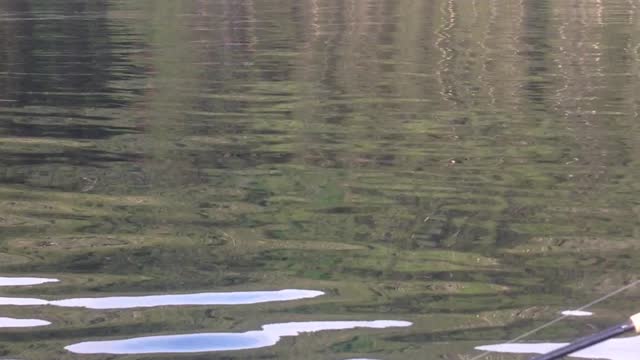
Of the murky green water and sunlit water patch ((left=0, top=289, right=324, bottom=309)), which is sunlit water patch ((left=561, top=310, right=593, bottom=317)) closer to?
the murky green water

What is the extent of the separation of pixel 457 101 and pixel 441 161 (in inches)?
234

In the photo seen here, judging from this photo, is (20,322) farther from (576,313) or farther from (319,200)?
(319,200)

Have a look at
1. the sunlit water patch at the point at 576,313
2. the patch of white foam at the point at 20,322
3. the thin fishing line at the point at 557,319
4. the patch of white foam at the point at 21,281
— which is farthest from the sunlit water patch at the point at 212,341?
the patch of white foam at the point at 21,281

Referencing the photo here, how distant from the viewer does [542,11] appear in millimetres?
50406

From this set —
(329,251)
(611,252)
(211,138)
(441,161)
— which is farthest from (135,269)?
(211,138)

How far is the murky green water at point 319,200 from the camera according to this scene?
897 cm

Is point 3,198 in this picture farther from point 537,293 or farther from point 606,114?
point 606,114

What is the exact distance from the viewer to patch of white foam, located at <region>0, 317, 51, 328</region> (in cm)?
877

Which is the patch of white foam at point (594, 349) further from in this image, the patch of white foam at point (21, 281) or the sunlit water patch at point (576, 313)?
the patch of white foam at point (21, 281)

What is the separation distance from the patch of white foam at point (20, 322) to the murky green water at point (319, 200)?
8 centimetres

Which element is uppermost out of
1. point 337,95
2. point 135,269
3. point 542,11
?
point 135,269

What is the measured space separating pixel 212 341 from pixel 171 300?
1138mm

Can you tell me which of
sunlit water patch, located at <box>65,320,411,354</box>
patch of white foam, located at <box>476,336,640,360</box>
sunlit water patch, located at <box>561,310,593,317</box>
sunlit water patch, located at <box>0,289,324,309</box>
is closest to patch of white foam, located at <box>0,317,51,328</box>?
sunlit water patch, located at <box>0,289,324,309</box>

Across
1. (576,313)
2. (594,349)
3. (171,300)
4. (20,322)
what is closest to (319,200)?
(171,300)
